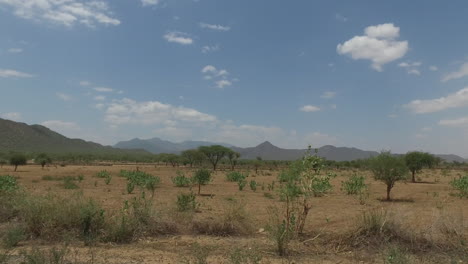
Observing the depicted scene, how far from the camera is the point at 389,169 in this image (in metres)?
21.0

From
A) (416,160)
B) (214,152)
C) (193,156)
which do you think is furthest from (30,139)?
(416,160)

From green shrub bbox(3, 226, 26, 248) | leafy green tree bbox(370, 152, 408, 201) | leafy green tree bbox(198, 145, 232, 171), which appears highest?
leafy green tree bbox(198, 145, 232, 171)

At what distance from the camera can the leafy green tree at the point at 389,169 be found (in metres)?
20.9

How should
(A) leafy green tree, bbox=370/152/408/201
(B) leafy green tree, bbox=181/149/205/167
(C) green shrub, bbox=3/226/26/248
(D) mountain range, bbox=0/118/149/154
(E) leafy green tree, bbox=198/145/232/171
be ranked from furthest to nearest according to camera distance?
(D) mountain range, bbox=0/118/149/154, (E) leafy green tree, bbox=198/145/232/171, (B) leafy green tree, bbox=181/149/205/167, (A) leafy green tree, bbox=370/152/408/201, (C) green shrub, bbox=3/226/26/248

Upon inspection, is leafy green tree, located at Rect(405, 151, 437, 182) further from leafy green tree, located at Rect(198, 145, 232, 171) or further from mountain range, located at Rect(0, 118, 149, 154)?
mountain range, located at Rect(0, 118, 149, 154)

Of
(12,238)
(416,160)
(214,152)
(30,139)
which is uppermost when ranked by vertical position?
(30,139)

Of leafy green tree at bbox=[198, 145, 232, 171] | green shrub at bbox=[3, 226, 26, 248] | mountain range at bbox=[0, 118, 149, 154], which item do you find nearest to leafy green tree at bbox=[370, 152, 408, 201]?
green shrub at bbox=[3, 226, 26, 248]

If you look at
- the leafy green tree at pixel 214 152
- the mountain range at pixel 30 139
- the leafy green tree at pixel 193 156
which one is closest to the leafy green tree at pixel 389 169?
the leafy green tree at pixel 193 156

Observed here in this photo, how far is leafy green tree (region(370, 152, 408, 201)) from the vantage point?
20875mm

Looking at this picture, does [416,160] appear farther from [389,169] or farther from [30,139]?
[30,139]

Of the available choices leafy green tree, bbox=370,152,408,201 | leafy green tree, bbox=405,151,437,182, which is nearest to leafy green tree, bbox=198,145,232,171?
leafy green tree, bbox=405,151,437,182

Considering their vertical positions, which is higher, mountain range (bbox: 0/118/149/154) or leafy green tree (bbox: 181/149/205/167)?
mountain range (bbox: 0/118/149/154)

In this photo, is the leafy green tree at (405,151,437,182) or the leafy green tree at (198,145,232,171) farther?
the leafy green tree at (198,145,232,171)

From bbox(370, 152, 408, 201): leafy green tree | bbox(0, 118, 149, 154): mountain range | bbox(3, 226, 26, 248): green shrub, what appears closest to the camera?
bbox(3, 226, 26, 248): green shrub
